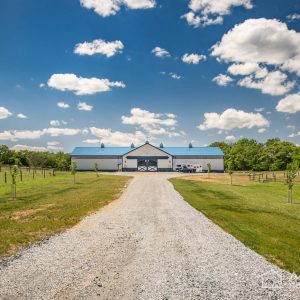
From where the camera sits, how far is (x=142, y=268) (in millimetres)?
9531

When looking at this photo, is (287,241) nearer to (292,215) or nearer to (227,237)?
(227,237)

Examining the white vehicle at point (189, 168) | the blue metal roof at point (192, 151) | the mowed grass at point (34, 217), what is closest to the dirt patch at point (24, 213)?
the mowed grass at point (34, 217)

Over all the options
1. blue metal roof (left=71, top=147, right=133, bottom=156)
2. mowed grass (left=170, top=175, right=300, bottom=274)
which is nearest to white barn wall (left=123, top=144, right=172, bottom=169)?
blue metal roof (left=71, top=147, right=133, bottom=156)

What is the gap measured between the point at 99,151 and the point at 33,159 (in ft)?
95.4

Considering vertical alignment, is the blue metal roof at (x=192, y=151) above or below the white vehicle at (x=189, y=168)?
above

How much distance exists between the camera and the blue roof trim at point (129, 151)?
290ft

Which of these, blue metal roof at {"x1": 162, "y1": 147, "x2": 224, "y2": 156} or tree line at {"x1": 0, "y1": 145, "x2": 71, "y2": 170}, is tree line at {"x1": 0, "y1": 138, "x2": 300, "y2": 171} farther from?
blue metal roof at {"x1": 162, "y1": 147, "x2": 224, "y2": 156}

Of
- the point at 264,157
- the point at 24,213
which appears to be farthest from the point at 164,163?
the point at 24,213

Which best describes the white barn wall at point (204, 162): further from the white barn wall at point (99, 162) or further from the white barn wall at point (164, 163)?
the white barn wall at point (99, 162)

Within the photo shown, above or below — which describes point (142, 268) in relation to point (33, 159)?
below

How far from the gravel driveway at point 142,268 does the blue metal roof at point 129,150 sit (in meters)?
74.5

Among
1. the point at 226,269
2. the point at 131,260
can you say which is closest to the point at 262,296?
the point at 226,269

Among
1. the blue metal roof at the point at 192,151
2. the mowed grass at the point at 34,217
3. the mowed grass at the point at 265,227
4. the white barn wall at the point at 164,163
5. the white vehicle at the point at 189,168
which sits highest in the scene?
the blue metal roof at the point at 192,151

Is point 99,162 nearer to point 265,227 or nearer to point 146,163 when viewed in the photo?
point 146,163
